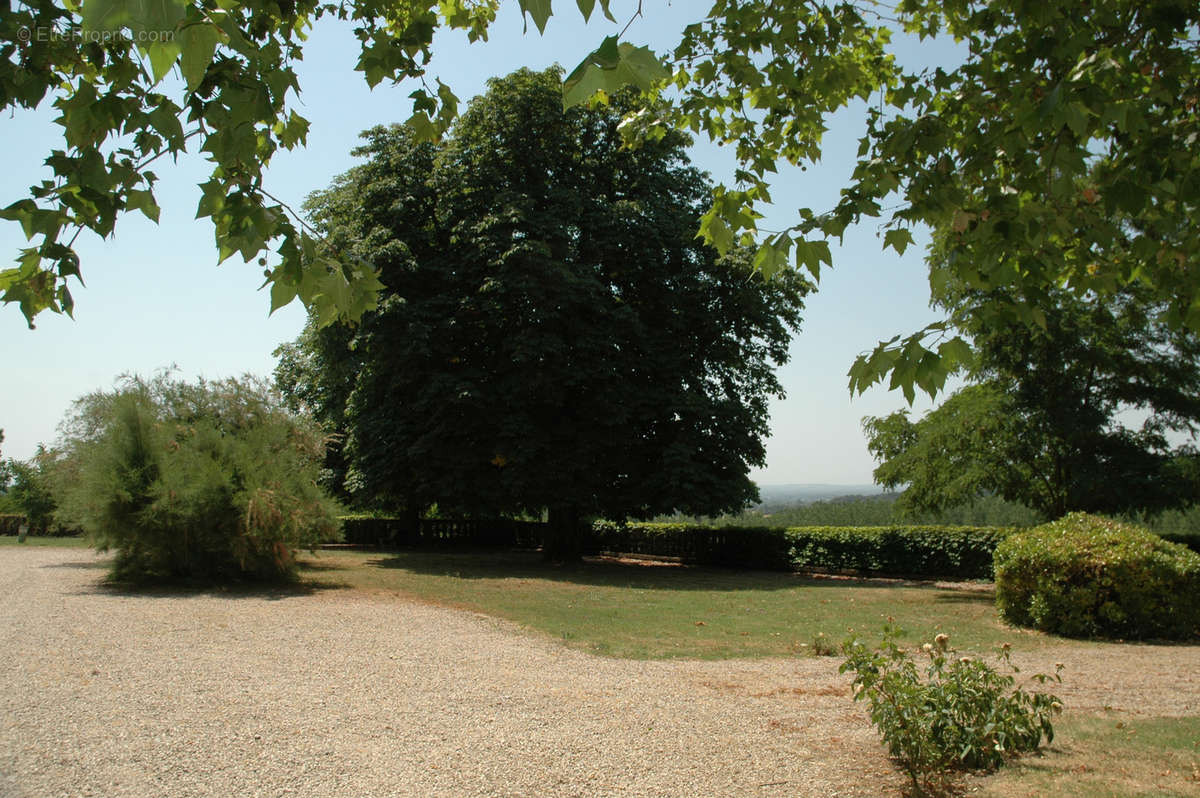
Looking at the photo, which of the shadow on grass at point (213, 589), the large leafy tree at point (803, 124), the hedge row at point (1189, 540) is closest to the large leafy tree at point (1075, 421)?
the hedge row at point (1189, 540)

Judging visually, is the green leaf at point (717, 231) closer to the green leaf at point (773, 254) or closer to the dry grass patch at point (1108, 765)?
the green leaf at point (773, 254)

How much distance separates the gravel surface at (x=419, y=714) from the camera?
14.7 ft

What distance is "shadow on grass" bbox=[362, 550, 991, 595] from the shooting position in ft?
57.8

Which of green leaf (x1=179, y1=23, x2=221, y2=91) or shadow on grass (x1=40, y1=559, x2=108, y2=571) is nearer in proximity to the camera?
green leaf (x1=179, y1=23, x2=221, y2=91)

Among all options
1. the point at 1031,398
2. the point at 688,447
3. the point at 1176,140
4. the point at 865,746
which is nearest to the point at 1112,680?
the point at 865,746

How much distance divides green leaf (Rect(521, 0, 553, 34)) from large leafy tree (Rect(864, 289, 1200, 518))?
15.6 m

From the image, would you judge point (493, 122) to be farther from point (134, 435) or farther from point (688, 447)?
point (134, 435)

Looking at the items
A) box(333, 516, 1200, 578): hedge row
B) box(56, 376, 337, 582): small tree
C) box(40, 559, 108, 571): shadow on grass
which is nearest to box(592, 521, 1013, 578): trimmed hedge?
box(333, 516, 1200, 578): hedge row

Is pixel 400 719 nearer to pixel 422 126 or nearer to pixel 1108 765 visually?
pixel 422 126

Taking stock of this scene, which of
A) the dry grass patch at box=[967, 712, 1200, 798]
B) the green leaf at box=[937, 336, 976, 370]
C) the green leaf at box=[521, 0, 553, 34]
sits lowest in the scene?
the dry grass patch at box=[967, 712, 1200, 798]

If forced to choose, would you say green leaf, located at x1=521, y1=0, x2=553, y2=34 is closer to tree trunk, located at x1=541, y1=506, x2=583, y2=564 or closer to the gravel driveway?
the gravel driveway

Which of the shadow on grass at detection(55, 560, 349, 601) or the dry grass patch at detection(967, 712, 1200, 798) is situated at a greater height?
the dry grass patch at detection(967, 712, 1200, 798)

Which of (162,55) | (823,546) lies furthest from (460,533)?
(162,55)

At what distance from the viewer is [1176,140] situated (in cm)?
365
